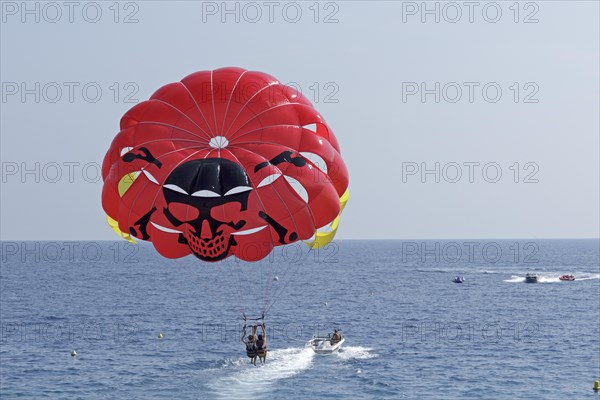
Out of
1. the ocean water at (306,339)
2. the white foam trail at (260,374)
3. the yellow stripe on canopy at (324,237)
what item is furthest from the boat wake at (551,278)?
the yellow stripe on canopy at (324,237)

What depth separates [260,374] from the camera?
55438 millimetres

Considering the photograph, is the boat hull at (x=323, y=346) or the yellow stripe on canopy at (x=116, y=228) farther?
the boat hull at (x=323, y=346)

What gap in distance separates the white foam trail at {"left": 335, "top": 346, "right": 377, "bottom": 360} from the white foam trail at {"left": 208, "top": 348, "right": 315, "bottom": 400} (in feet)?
8.10

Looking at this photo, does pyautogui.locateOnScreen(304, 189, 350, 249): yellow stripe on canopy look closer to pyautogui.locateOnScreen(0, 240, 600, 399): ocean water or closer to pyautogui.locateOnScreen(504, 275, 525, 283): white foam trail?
pyautogui.locateOnScreen(0, 240, 600, 399): ocean water

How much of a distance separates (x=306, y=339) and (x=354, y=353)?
775cm

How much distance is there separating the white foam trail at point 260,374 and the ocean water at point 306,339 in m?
0.13

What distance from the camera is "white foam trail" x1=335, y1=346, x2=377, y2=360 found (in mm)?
63750

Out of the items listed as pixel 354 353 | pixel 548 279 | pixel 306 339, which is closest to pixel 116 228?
pixel 354 353

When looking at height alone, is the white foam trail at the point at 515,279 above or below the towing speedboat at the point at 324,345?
below

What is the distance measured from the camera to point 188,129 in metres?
31.8


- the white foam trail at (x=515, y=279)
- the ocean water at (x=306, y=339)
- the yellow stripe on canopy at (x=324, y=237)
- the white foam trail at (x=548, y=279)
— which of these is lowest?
the ocean water at (x=306, y=339)

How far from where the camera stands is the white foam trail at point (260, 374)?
165 ft

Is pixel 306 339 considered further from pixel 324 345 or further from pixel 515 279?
pixel 515 279

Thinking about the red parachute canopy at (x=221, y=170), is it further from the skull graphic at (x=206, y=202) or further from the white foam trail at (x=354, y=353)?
the white foam trail at (x=354, y=353)
